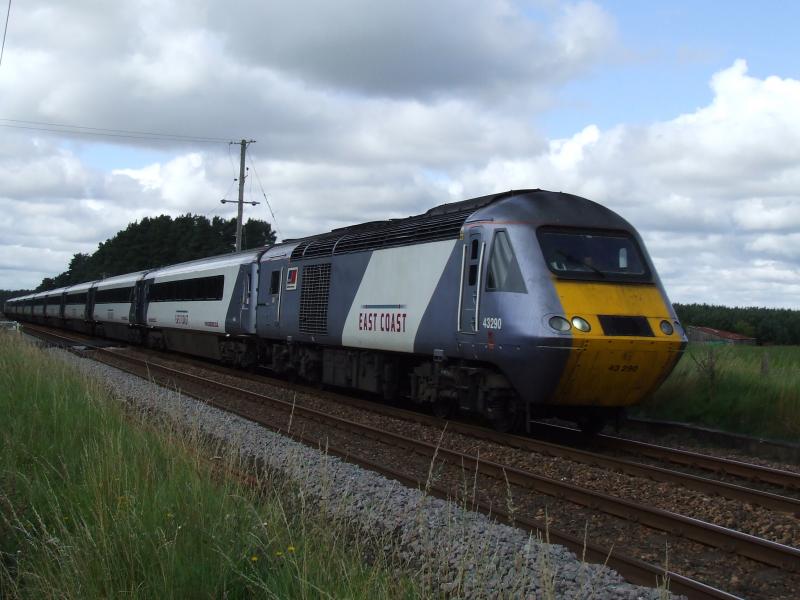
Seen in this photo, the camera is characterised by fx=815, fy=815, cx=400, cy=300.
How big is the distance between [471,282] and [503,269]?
0.63 metres

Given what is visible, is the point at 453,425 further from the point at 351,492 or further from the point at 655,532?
the point at 655,532

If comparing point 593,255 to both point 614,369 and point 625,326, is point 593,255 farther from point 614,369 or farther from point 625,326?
point 614,369

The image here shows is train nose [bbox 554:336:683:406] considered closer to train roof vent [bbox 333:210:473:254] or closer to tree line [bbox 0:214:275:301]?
train roof vent [bbox 333:210:473:254]

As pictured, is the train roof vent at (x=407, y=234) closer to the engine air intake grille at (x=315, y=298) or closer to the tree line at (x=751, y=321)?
the engine air intake grille at (x=315, y=298)

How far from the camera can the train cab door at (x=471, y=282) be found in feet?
34.6

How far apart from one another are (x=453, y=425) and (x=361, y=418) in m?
1.84

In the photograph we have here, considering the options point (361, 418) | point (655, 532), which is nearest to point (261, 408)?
point (361, 418)

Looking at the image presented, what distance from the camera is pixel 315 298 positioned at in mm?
15641

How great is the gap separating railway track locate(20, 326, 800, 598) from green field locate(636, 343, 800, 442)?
367 centimetres

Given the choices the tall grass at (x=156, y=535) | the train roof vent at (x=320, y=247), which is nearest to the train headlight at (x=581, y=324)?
the tall grass at (x=156, y=535)

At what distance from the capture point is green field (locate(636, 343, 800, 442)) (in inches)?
459

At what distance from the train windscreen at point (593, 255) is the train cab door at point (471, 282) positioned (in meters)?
0.87

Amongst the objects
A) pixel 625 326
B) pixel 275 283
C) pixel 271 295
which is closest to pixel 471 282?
pixel 625 326

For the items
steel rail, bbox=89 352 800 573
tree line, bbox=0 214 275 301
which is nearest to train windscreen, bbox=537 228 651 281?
steel rail, bbox=89 352 800 573
